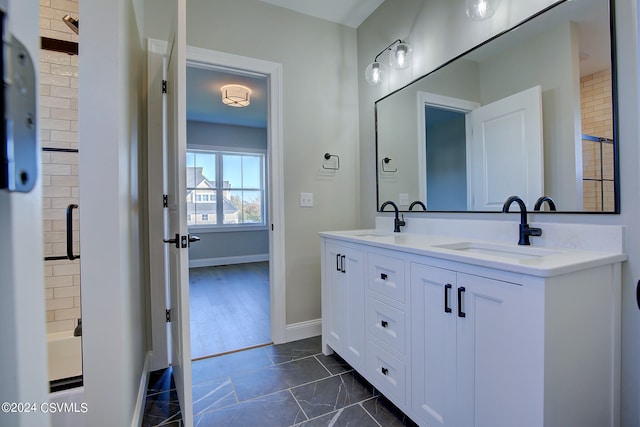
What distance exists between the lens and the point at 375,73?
2.28m

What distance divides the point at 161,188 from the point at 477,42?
7.05 feet

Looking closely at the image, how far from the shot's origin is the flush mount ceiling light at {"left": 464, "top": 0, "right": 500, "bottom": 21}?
4.89ft

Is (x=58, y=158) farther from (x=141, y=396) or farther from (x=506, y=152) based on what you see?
(x=506, y=152)

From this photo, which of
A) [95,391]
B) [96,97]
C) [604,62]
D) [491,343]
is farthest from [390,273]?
[96,97]

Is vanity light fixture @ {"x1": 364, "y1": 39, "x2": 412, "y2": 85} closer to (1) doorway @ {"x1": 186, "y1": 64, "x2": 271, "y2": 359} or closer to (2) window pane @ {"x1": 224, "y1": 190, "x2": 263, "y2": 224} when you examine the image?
(1) doorway @ {"x1": 186, "y1": 64, "x2": 271, "y2": 359}

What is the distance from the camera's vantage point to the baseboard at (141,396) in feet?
4.55

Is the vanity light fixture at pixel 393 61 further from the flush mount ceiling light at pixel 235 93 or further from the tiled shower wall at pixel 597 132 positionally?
the flush mount ceiling light at pixel 235 93

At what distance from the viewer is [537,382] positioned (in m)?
0.90

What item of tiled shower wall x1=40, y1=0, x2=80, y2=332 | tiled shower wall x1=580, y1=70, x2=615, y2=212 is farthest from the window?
tiled shower wall x1=580, y1=70, x2=615, y2=212

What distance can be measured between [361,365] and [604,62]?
1.83 meters

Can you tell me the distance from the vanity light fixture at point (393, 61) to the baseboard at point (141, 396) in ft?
8.32

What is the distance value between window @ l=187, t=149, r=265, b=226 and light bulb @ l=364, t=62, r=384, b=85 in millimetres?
3959

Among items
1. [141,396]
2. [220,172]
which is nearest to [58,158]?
[141,396]

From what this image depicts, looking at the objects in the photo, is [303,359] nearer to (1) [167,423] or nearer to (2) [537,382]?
(1) [167,423]
